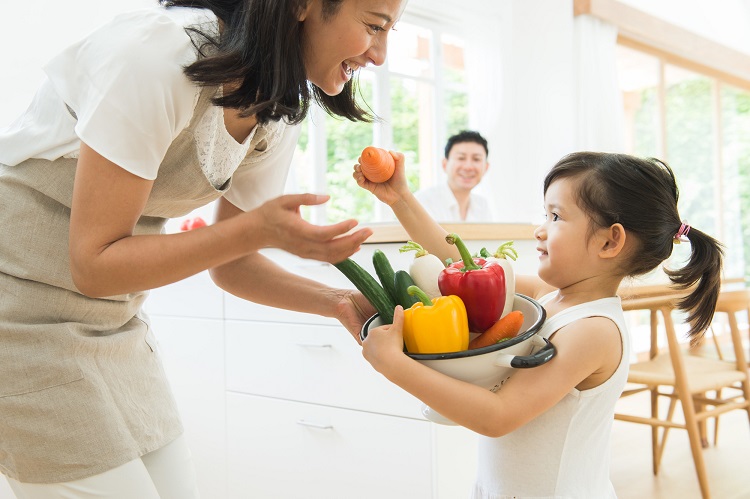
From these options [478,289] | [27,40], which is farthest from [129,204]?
[27,40]

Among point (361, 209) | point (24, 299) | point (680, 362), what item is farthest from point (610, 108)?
point (24, 299)

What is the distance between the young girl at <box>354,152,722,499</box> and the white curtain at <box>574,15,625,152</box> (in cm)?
417

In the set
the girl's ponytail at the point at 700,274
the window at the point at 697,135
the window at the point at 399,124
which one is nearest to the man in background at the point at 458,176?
the window at the point at 399,124

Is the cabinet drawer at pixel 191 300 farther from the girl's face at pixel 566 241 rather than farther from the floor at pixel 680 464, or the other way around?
the floor at pixel 680 464

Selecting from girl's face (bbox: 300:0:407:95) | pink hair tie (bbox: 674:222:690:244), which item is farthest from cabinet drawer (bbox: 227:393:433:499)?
girl's face (bbox: 300:0:407:95)

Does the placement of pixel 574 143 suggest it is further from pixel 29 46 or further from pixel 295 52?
pixel 295 52

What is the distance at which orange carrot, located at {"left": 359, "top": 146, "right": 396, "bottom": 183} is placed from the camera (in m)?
1.13

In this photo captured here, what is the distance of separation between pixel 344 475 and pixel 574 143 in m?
3.90

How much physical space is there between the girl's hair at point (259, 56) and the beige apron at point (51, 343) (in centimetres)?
5

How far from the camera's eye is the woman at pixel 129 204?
0.80 m

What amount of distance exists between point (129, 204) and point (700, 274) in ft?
3.14

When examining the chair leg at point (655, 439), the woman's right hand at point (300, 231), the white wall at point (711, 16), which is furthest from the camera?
the white wall at point (711, 16)

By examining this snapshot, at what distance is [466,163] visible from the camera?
380cm

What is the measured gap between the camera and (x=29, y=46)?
253 centimetres
